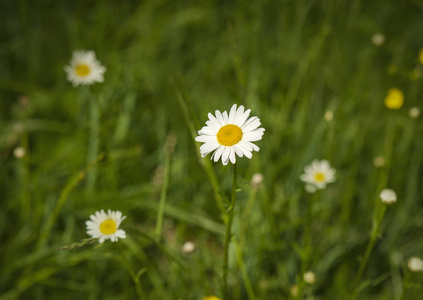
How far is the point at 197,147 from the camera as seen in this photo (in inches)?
52.7

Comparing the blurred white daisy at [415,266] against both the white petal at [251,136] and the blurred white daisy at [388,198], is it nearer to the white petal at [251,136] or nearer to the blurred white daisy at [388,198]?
the blurred white daisy at [388,198]

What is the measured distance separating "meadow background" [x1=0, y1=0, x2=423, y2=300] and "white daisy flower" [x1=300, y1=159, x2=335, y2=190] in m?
0.12

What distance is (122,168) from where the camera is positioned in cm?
194

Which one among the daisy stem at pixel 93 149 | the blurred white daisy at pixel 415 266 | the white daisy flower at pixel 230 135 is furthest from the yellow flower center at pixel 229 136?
the daisy stem at pixel 93 149

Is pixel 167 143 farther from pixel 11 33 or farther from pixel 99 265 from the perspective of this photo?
pixel 11 33

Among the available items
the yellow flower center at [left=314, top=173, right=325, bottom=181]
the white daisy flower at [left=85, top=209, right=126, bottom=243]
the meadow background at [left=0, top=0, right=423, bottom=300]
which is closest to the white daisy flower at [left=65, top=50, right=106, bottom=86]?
the meadow background at [left=0, top=0, right=423, bottom=300]

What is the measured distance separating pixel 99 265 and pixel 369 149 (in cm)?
148

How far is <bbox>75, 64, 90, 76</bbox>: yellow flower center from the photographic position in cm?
175

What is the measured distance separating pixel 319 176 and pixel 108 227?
0.87 meters

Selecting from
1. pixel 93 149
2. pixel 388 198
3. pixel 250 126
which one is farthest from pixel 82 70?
pixel 388 198

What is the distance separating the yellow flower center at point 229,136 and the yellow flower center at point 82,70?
98cm

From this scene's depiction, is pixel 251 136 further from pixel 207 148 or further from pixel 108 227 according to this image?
pixel 108 227

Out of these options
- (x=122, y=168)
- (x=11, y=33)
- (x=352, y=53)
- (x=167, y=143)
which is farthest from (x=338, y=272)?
(x=11, y=33)

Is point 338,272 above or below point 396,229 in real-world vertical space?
below
